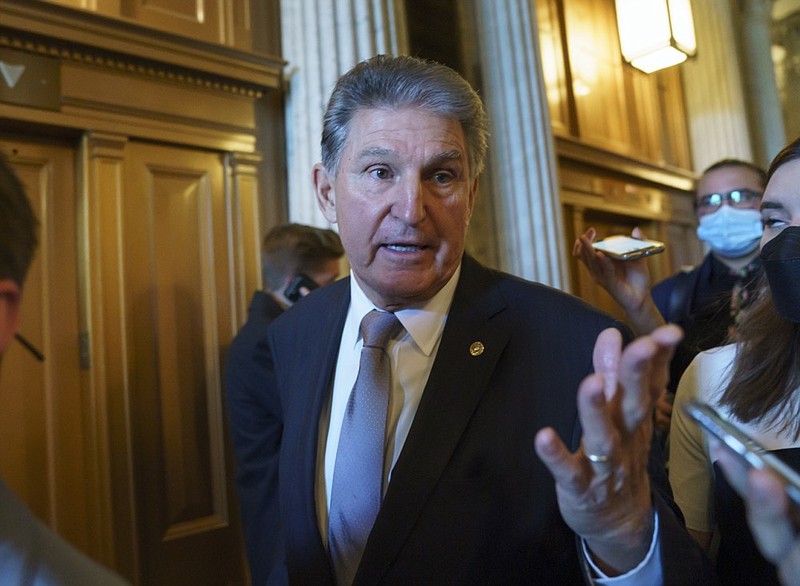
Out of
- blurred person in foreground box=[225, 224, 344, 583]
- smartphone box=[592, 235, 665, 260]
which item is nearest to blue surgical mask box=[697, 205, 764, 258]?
smartphone box=[592, 235, 665, 260]

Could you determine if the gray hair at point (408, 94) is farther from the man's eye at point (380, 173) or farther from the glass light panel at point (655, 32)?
the glass light panel at point (655, 32)

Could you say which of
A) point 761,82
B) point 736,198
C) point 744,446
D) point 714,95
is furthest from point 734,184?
point 761,82

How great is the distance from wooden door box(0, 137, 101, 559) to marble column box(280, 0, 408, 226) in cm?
103

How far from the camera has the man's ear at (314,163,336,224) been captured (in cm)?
156

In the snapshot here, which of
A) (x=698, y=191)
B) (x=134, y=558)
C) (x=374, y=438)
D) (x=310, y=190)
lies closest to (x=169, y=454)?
(x=134, y=558)

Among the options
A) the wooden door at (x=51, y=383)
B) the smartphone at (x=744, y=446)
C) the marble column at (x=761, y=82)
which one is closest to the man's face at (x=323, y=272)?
the wooden door at (x=51, y=383)

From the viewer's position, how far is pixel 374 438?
3.99 ft

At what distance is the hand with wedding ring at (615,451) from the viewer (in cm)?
75

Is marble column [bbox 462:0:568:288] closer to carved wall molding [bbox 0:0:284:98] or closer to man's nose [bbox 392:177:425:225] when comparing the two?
carved wall molding [bbox 0:0:284:98]

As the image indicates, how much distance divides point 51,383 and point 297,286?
1.11 m

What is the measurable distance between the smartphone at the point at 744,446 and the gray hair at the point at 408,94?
826 millimetres

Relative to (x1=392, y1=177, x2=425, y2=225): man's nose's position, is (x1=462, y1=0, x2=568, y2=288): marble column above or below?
above

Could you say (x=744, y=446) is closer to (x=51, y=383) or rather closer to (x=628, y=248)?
(x=628, y=248)

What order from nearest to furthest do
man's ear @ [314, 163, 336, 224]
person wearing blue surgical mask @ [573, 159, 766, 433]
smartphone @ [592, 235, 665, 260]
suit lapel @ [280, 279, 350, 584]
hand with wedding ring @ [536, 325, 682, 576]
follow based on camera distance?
1. hand with wedding ring @ [536, 325, 682, 576]
2. suit lapel @ [280, 279, 350, 584]
3. man's ear @ [314, 163, 336, 224]
4. smartphone @ [592, 235, 665, 260]
5. person wearing blue surgical mask @ [573, 159, 766, 433]
